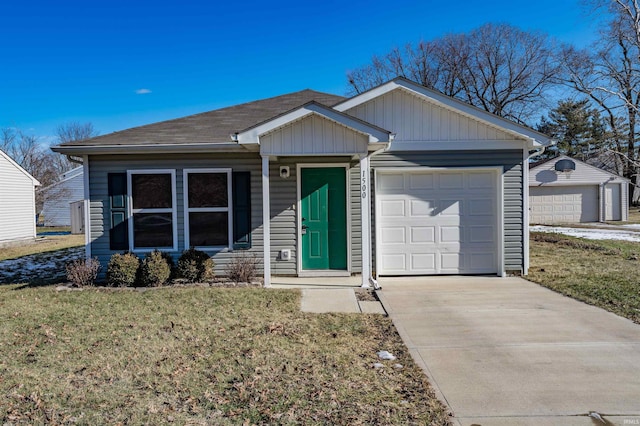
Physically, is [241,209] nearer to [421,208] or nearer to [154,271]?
[154,271]

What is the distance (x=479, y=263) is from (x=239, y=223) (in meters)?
4.88

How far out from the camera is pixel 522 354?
13.9ft

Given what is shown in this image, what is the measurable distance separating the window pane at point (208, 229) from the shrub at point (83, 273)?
1.77 metres

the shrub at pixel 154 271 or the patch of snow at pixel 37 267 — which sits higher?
the shrub at pixel 154 271

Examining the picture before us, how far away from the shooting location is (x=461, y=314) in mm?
5699

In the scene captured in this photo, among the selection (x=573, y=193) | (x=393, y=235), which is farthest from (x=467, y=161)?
(x=573, y=193)

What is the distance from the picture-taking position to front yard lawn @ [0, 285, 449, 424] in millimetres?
3088

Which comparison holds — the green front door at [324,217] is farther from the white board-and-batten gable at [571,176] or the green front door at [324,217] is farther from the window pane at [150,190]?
the white board-and-batten gable at [571,176]

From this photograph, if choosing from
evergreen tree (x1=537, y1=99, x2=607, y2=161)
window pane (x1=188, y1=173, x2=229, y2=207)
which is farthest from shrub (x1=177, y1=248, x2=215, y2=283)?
evergreen tree (x1=537, y1=99, x2=607, y2=161)

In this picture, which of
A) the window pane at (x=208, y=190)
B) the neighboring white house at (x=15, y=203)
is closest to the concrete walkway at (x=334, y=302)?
the window pane at (x=208, y=190)

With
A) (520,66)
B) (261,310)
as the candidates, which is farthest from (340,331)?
(520,66)

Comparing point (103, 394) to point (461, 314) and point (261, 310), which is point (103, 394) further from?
point (461, 314)

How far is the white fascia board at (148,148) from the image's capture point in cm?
771

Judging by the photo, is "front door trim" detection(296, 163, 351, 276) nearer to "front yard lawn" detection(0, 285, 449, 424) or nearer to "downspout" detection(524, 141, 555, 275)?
"front yard lawn" detection(0, 285, 449, 424)
